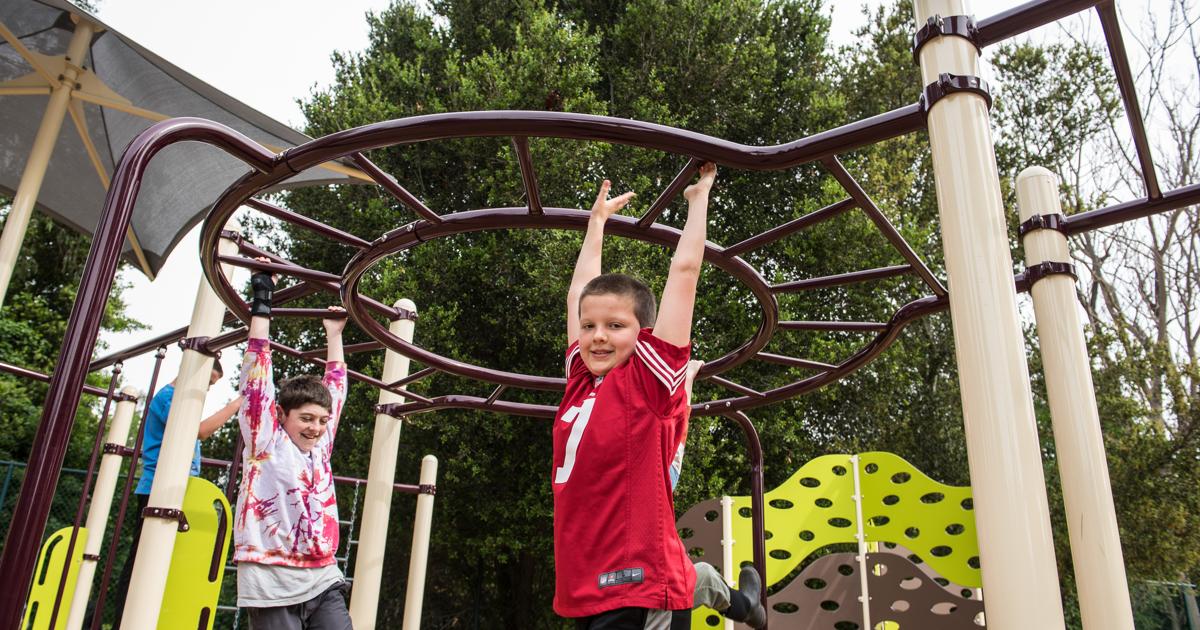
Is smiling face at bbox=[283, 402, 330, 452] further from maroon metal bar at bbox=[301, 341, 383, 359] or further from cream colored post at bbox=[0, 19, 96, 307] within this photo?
cream colored post at bbox=[0, 19, 96, 307]

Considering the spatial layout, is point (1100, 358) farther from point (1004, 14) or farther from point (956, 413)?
point (1004, 14)

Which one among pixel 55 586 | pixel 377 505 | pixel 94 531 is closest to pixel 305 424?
pixel 377 505

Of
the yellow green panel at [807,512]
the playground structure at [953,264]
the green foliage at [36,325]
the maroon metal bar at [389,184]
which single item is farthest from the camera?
the green foliage at [36,325]

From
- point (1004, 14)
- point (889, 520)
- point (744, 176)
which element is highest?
point (744, 176)

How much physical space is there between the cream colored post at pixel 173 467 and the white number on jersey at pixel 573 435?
2.13m

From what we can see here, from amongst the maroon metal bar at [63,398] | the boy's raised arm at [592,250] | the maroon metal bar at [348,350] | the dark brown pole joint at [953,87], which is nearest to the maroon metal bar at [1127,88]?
the dark brown pole joint at [953,87]

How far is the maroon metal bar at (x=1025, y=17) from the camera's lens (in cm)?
201

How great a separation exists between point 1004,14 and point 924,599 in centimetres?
539

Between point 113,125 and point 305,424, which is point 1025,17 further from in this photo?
point 113,125

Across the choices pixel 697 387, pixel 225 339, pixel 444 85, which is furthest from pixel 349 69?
pixel 225 339

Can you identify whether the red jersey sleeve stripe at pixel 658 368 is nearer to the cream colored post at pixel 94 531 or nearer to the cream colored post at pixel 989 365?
the cream colored post at pixel 989 365

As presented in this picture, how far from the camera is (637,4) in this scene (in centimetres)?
1230

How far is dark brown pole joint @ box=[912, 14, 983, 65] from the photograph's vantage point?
2.00 metres

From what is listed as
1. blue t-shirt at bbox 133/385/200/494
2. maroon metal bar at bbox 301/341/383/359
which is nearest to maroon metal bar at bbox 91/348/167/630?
blue t-shirt at bbox 133/385/200/494
